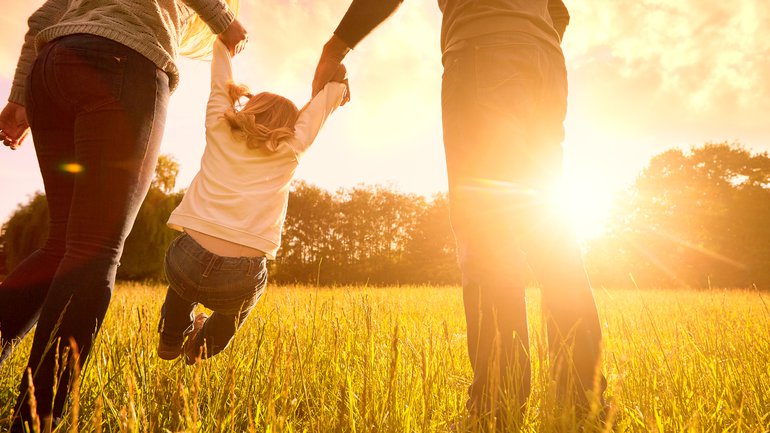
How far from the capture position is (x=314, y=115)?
2.08 metres

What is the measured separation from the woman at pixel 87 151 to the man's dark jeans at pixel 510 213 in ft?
3.68

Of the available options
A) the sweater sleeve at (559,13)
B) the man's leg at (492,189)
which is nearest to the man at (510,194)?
the man's leg at (492,189)

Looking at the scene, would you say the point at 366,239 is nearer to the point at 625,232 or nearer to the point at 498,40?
the point at 625,232

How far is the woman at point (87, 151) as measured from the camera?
1.21 meters

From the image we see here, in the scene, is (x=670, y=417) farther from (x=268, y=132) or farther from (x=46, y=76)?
(x=46, y=76)

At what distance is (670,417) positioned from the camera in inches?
55.1

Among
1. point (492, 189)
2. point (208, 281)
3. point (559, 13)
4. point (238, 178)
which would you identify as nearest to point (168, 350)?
point (208, 281)

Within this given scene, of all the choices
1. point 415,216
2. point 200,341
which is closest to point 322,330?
point 200,341

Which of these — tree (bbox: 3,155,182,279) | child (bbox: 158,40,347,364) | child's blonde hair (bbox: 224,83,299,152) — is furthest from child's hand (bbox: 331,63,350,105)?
tree (bbox: 3,155,182,279)

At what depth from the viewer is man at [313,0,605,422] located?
1.34 metres

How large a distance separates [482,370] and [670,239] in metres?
33.1

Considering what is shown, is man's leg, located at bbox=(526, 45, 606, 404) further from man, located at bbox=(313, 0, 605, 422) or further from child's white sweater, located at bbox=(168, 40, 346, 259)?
child's white sweater, located at bbox=(168, 40, 346, 259)

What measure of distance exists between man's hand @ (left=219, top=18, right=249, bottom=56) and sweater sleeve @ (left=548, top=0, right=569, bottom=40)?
1.48 metres

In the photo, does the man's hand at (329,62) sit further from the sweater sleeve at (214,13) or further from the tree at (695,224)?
the tree at (695,224)
